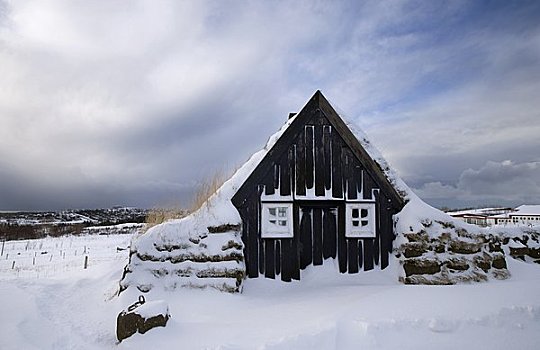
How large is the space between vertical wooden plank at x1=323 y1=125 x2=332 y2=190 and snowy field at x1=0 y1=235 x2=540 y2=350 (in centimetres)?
246

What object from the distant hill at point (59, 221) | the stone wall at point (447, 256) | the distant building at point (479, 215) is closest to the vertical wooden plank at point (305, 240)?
the stone wall at point (447, 256)

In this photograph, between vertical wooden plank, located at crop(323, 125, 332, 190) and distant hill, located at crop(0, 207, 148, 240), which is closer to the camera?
vertical wooden plank, located at crop(323, 125, 332, 190)

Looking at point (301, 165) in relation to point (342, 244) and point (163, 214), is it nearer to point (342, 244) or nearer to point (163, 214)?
point (342, 244)

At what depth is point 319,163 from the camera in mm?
11117

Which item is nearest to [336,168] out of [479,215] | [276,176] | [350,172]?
[350,172]

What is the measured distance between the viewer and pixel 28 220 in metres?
67.9

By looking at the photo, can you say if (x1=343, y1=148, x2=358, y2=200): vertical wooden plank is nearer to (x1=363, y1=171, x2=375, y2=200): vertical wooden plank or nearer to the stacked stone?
(x1=363, y1=171, x2=375, y2=200): vertical wooden plank

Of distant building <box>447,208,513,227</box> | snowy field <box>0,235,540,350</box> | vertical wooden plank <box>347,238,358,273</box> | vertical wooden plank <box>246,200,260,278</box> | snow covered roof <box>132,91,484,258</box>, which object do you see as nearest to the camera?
snowy field <box>0,235,540,350</box>

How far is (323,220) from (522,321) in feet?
17.8

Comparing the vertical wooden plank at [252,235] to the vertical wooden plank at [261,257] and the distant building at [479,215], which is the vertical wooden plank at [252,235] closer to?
the vertical wooden plank at [261,257]

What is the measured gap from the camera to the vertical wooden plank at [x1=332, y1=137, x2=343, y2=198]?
1107 cm

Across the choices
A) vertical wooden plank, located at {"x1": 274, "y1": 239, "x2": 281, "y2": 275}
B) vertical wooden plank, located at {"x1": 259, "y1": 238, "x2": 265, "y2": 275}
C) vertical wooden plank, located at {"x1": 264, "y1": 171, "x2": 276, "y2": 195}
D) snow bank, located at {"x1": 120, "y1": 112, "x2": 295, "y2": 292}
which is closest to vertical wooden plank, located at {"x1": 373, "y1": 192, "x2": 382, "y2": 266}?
vertical wooden plank, located at {"x1": 274, "y1": 239, "x2": 281, "y2": 275}

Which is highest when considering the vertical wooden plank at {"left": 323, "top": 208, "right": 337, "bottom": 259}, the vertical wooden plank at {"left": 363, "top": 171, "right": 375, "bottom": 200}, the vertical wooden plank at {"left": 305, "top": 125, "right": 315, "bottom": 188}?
the vertical wooden plank at {"left": 305, "top": 125, "right": 315, "bottom": 188}

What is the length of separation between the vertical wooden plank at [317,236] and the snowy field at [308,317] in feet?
1.13
